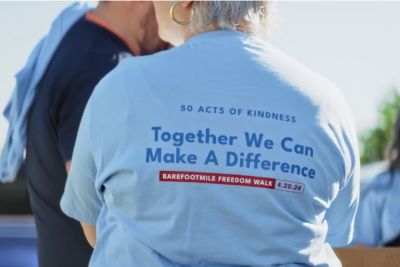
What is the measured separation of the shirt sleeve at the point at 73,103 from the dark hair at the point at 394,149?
6.19 feet

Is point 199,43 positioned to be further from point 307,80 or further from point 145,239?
point 145,239

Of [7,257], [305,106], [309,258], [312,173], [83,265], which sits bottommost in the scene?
[7,257]

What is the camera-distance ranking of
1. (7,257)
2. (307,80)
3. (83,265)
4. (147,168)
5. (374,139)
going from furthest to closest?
(374,139), (7,257), (83,265), (307,80), (147,168)

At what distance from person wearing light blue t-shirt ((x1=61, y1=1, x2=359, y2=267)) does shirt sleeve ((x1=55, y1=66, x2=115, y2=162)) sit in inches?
27.2

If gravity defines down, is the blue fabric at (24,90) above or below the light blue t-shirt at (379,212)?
above

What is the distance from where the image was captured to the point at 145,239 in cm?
181

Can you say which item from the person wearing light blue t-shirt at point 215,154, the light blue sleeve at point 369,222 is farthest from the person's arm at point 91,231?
the light blue sleeve at point 369,222

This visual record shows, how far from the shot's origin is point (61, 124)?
2.64 metres

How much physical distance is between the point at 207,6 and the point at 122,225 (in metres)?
0.46

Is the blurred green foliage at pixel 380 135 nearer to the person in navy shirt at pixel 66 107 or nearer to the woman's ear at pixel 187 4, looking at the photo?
the person in navy shirt at pixel 66 107

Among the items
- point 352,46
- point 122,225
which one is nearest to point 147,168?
point 122,225

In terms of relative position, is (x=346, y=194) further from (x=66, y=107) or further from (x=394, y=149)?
(x=394, y=149)

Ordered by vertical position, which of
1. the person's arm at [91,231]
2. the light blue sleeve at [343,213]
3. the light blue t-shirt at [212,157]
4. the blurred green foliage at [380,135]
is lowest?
the blurred green foliage at [380,135]

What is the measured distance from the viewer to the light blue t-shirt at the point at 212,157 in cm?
178
